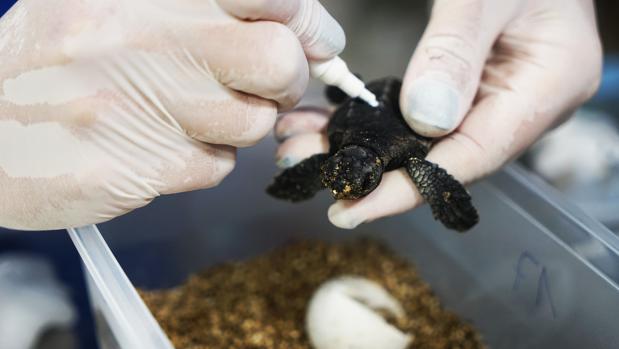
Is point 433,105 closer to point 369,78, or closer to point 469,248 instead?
point 469,248

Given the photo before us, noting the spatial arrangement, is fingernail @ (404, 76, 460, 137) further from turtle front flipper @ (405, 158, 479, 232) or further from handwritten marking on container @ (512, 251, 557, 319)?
handwritten marking on container @ (512, 251, 557, 319)

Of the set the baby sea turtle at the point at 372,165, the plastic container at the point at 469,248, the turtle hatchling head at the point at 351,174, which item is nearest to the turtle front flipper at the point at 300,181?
the baby sea turtle at the point at 372,165

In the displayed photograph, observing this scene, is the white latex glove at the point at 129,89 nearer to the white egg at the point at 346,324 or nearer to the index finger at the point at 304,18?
the index finger at the point at 304,18

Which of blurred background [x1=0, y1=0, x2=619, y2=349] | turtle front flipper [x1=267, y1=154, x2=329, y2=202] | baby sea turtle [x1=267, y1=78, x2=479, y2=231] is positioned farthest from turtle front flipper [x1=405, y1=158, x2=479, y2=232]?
blurred background [x1=0, y1=0, x2=619, y2=349]

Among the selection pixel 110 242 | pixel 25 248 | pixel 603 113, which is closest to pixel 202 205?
pixel 110 242

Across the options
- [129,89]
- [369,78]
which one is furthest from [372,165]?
[369,78]
